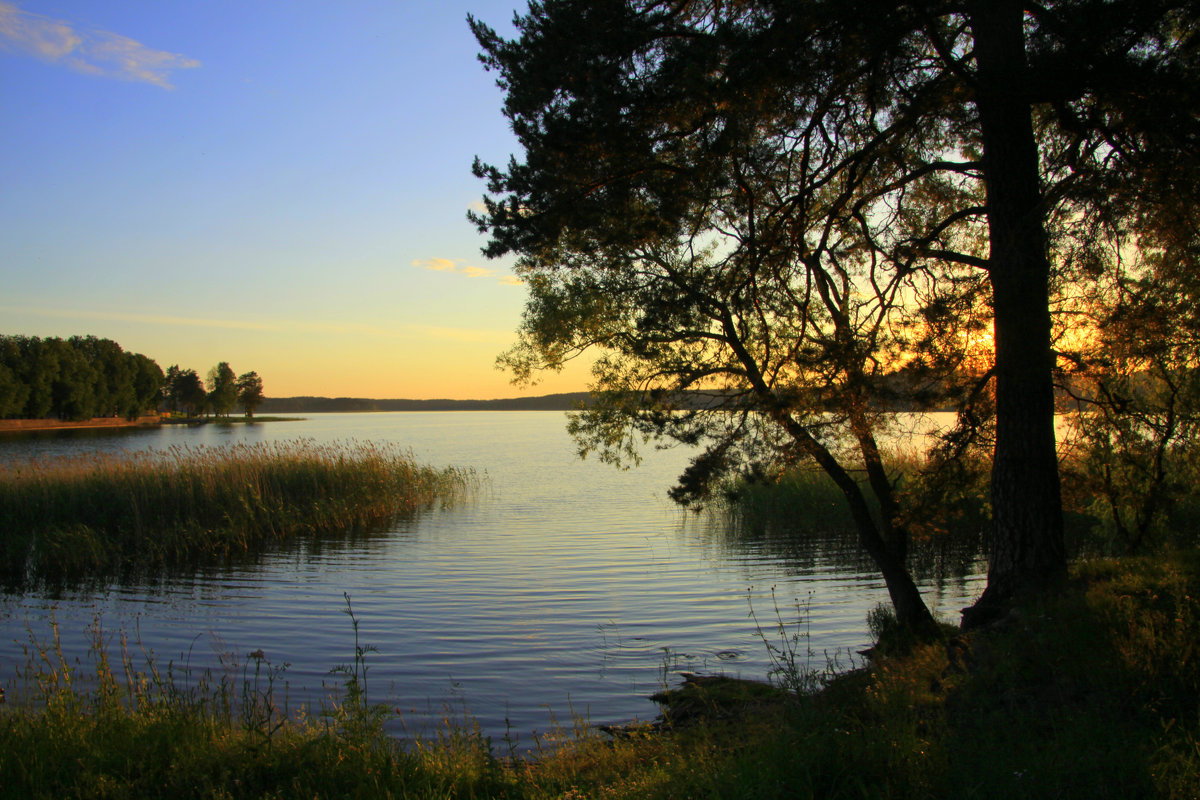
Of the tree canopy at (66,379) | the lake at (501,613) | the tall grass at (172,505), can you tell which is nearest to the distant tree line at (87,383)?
the tree canopy at (66,379)

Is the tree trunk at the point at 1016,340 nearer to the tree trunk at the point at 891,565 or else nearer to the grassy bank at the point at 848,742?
the grassy bank at the point at 848,742

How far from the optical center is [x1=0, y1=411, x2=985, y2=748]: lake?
8391mm

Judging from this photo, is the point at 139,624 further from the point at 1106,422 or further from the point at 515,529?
the point at 1106,422

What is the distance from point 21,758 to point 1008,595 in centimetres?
757

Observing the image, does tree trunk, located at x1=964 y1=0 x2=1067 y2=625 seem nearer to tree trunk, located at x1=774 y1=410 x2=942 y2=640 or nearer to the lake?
tree trunk, located at x1=774 y1=410 x2=942 y2=640

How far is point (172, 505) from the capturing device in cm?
1736

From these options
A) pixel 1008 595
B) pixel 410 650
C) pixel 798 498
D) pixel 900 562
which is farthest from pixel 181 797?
pixel 798 498

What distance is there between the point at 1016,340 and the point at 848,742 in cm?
460

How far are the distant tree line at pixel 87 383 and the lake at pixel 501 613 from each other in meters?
73.2

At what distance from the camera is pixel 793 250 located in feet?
27.2

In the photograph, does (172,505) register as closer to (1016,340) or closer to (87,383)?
(1016,340)

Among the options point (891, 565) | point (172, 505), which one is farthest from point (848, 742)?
point (172, 505)

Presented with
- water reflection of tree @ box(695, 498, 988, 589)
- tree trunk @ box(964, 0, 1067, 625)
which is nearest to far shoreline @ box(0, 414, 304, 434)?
water reflection of tree @ box(695, 498, 988, 589)

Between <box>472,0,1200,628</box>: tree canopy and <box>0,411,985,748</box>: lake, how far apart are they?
2.46 m
